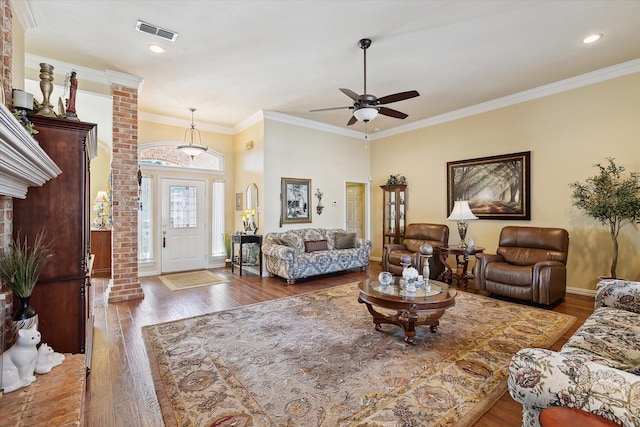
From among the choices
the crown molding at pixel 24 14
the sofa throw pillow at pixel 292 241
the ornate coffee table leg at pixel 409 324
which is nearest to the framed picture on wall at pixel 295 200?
the sofa throw pillow at pixel 292 241

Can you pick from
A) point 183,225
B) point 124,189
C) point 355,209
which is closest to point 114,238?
point 124,189

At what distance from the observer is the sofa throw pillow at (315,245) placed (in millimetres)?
5941

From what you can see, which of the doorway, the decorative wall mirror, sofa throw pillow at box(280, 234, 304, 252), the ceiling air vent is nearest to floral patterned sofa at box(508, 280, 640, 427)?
the ceiling air vent

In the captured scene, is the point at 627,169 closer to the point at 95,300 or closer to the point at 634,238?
the point at 634,238

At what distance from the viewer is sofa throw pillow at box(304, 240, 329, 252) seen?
19.5 ft

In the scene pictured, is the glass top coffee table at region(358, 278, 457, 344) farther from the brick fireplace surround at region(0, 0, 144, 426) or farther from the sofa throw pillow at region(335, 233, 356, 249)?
the sofa throw pillow at region(335, 233, 356, 249)

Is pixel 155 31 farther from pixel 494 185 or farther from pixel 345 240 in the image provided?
pixel 494 185

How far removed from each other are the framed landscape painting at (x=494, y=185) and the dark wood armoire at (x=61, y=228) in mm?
5909

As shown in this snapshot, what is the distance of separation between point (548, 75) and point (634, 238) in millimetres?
2603

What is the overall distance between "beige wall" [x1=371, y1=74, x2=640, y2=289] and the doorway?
213 centimetres

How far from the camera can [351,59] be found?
395 centimetres

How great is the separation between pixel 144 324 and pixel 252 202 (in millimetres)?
3284

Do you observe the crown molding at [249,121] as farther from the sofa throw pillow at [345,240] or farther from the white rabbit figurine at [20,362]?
the white rabbit figurine at [20,362]

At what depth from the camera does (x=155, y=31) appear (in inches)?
130
